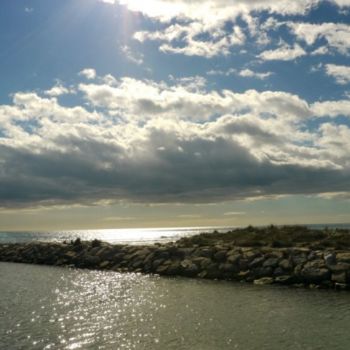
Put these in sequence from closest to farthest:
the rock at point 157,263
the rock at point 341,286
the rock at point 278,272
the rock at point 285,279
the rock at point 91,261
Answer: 1. the rock at point 341,286
2. the rock at point 285,279
3. the rock at point 278,272
4. the rock at point 157,263
5. the rock at point 91,261

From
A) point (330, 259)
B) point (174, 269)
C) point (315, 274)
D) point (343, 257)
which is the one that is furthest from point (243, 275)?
point (343, 257)

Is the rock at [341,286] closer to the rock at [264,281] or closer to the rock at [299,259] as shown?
the rock at [299,259]

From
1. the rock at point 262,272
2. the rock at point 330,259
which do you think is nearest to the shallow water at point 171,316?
the rock at point 262,272

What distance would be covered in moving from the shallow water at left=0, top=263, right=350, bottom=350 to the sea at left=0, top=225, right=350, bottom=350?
0.03m

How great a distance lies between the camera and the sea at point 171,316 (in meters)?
16.5

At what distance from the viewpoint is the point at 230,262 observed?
108 ft

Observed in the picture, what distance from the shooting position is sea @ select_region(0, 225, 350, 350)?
54.2 feet

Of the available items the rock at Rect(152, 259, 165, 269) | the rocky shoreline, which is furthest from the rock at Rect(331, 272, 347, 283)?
the rock at Rect(152, 259, 165, 269)

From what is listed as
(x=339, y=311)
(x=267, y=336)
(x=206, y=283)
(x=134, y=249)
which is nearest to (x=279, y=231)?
(x=134, y=249)

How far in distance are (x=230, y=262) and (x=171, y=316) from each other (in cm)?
1291

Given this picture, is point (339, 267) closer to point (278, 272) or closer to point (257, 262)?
point (278, 272)

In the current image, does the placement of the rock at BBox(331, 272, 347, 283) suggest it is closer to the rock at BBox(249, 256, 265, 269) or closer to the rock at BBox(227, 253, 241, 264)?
the rock at BBox(249, 256, 265, 269)

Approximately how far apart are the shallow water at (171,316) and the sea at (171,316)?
33 mm

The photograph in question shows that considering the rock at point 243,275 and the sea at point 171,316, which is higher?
the rock at point 243,275
